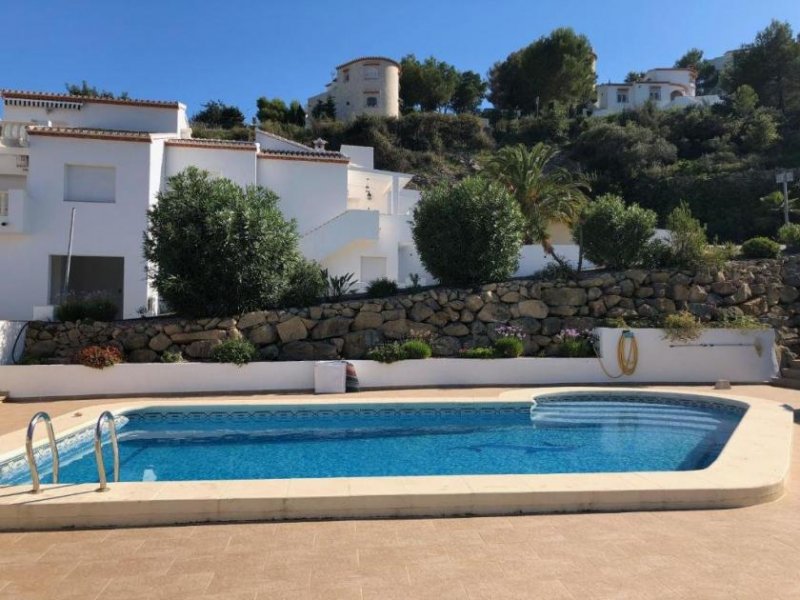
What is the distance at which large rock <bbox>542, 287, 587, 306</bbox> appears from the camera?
51.2ft

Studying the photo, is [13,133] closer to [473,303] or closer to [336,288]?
[336,288]

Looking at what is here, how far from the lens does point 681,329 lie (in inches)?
545

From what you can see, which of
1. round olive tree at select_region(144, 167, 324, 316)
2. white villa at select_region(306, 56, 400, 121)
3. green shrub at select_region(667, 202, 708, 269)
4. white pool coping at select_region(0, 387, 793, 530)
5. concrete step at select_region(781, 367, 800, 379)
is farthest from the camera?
white villa at select_region(306, 56, 400, 121)

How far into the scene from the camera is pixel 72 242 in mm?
17203

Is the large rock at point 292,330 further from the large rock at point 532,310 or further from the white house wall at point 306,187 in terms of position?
the white house wall at point 306,187

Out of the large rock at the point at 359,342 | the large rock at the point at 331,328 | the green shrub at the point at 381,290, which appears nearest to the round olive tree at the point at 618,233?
the green shrub at the point at 381,290

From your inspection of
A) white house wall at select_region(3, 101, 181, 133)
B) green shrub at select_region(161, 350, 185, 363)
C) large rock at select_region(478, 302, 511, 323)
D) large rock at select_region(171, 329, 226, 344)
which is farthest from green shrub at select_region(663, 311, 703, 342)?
white house wall at select_region(3, 101, 181, 133)

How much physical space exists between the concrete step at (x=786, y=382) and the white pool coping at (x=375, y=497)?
842cm

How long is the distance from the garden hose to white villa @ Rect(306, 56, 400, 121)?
37592mm

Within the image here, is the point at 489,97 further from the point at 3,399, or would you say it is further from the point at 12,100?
the point at 3,399

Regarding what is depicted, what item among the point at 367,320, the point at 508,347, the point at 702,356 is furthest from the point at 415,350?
the point at 702,356

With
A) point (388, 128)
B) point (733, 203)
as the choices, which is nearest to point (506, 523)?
point (733, 203)

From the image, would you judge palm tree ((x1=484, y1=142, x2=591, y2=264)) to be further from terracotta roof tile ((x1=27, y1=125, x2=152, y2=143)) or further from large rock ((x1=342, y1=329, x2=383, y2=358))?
terracotta roof tile ((x1=27, y1=125, x2=152, y2=143))

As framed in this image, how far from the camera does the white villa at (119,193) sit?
17172 mm
